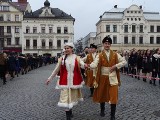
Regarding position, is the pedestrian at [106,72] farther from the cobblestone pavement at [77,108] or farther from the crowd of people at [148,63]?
the crowd of people at [148,63]

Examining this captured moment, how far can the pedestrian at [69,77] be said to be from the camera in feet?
27.3

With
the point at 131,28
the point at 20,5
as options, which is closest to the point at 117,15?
the point at 131,28

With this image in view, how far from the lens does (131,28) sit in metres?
82.1

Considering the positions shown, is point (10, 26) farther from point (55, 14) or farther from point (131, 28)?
point (131, 28)

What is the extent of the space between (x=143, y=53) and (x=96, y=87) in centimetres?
1205

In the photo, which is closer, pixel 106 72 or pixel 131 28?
pixel 106 72

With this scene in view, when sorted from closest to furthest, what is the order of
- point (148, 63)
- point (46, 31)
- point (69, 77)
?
point (69, 77) < point (148, 63) < point (46, 31)

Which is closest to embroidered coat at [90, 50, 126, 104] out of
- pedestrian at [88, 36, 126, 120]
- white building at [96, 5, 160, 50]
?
pedestrian at [88, 36, 126, 120]

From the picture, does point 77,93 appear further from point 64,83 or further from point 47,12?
point 47,12

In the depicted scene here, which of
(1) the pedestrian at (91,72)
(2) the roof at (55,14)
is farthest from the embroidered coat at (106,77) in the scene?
(2) the roof at (55,14)

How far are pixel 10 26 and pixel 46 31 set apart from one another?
8.05 meters

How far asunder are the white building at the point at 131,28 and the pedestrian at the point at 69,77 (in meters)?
73.8

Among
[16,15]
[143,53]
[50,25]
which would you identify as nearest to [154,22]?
[50,25]

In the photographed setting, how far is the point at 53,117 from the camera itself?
28.7 feet
